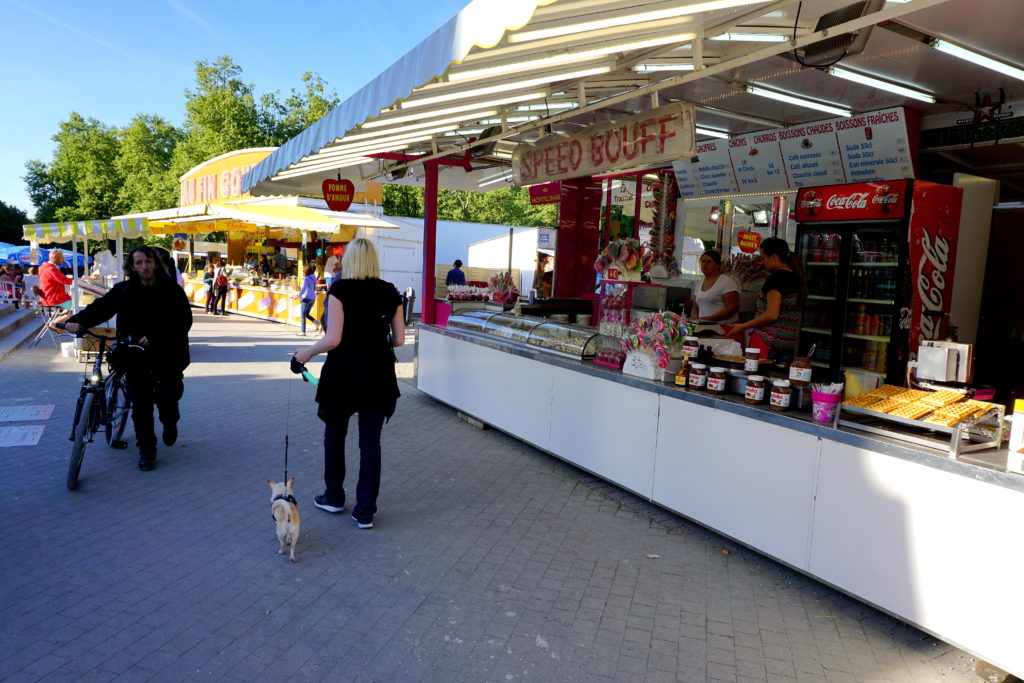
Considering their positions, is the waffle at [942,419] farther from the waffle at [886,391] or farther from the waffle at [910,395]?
the waffle at [886,391]

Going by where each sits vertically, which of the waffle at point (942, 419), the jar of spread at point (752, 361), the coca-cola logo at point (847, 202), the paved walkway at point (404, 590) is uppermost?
the coca-cola logo at point (847, 202)

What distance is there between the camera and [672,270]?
23.4ft

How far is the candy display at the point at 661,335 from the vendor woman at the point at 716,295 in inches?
46.4

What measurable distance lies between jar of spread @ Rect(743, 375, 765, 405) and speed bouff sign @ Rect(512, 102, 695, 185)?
149cm

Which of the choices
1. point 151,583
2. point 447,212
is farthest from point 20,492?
point 447,212

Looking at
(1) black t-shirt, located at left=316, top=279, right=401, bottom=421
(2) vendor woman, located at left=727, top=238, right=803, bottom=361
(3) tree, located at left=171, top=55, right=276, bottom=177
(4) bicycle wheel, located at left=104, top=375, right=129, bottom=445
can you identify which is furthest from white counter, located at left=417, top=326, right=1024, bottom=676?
(3) tree, located at left=171, top=55, right=276, bottom=177

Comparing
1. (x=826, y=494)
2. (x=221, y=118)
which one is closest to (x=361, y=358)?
(x=826, y=494)

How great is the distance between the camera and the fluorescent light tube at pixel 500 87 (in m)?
4.39

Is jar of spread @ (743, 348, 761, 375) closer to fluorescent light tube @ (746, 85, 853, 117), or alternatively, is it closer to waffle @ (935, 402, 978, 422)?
waffle @ (935, 402, 978, 422)

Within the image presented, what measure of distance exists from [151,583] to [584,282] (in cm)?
841

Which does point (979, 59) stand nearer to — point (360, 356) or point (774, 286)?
point (774, 286)

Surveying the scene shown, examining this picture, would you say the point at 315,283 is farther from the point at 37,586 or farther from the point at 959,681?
the point at 959,681

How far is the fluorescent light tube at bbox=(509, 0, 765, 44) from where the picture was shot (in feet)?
10.6

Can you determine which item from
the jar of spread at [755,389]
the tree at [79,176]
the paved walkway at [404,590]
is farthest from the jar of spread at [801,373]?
the tree at [79,176]
